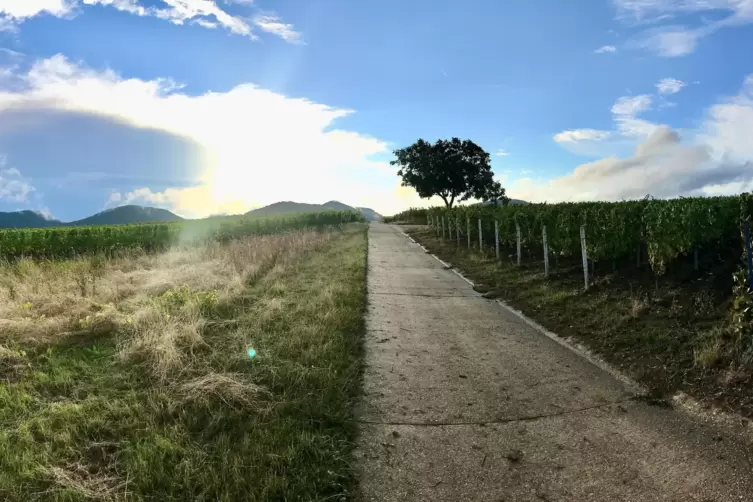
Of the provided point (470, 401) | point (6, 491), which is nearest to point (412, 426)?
point (470, 401)

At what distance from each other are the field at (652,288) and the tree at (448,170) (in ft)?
135

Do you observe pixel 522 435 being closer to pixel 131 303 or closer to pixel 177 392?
pixel 177 392

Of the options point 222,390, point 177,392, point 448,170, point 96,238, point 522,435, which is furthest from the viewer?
point 448,170

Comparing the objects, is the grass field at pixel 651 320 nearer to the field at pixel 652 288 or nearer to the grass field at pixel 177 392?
the field at pixel 652 288

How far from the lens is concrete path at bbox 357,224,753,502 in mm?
3441

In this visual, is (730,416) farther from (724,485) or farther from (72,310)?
(72,310)

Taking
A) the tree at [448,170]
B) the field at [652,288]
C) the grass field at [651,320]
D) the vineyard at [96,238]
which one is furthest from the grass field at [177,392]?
the tree at [448,170]

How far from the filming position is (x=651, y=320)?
293 inches

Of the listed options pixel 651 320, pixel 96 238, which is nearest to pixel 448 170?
pixel 96 238

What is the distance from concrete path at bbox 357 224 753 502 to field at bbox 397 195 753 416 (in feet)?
2.51

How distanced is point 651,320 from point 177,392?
22.7ft

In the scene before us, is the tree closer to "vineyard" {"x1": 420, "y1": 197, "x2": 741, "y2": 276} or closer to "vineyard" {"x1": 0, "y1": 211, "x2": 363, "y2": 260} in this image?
"vineyard" {"x1": 0, "y1": 211, "x2": 363, "y2": 260}

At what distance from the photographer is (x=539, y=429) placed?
4.33 meters

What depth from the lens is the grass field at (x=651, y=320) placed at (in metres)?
5.21
